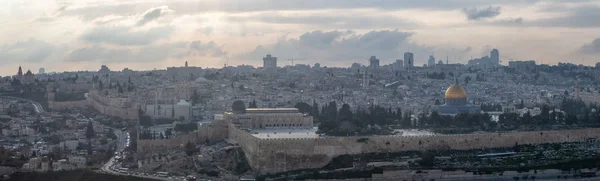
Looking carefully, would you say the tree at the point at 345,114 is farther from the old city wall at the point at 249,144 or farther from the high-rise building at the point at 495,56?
the high-rise building at the point at 495,56

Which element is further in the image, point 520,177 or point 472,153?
point 472,153

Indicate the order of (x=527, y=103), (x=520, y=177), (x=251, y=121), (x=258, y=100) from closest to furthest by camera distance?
(x=520, y=177)
(x=251, y=121)
(x=258, y=100)
(x=527, y=103)

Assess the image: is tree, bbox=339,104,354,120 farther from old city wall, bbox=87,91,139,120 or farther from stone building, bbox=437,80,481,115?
old city wall, bbox=87,91,139,120

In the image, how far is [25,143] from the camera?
5769 centimetres

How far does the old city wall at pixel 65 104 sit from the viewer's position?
2943 inches

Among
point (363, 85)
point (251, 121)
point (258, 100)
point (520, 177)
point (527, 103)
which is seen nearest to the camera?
point (520, 177)

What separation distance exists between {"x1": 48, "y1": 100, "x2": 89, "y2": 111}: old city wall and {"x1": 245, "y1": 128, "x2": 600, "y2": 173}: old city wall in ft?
88.6

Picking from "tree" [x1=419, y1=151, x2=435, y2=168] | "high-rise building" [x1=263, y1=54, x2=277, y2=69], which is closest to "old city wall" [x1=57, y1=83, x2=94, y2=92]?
"high-rise building" [x1=263, y1=54, x2=277, y2=69]

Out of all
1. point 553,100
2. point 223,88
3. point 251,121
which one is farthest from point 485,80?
Answer: point 251,121

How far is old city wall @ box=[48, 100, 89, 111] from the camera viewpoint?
74750 millimetres

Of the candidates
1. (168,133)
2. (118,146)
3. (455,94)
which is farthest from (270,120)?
(455,94)

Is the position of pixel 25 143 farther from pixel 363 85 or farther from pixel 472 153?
pixel 363 85

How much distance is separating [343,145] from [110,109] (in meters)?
27.8

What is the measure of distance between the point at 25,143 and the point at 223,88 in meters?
30.7
